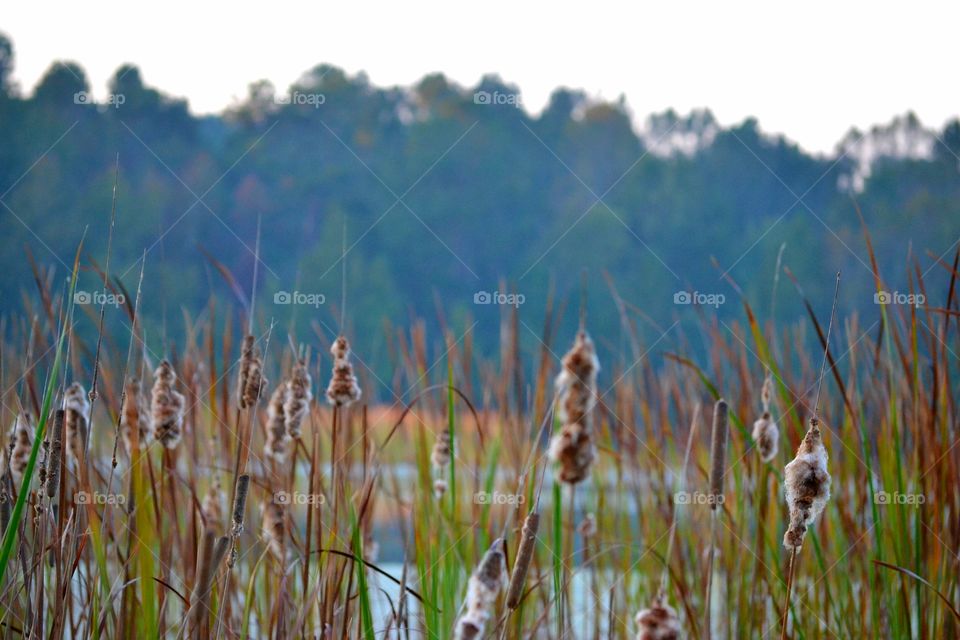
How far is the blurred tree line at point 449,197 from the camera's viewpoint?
2533cm

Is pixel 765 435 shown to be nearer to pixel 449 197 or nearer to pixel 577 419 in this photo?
pixel 577 419

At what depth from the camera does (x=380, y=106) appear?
29.4 meters

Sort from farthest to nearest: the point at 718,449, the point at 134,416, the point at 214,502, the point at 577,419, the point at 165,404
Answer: the point at 214,502, the point at 134,416, the point at 165,404, the point at 718,449, the point at 577,419

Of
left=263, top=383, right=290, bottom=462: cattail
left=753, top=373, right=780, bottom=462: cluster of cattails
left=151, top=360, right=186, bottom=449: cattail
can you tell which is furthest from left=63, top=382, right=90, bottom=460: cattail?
left=753, top=373, right=780, bottom=462: cluster of cattails

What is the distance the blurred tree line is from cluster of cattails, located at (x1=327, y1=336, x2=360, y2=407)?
23.2 m

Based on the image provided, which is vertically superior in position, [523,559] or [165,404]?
[165,404]

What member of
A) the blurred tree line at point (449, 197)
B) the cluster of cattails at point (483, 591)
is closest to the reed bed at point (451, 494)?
the cluster of cattails at point (483, 591)

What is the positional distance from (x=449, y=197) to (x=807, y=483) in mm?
27470

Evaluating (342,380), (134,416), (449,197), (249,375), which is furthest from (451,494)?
(449,197)

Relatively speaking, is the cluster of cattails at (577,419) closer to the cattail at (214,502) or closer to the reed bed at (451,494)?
the reed bed at (451,494)

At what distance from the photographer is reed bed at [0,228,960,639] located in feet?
4.15

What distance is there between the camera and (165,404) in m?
1.76

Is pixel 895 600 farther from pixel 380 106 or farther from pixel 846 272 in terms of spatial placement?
pixel 380 106

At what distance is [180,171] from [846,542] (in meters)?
25.7
